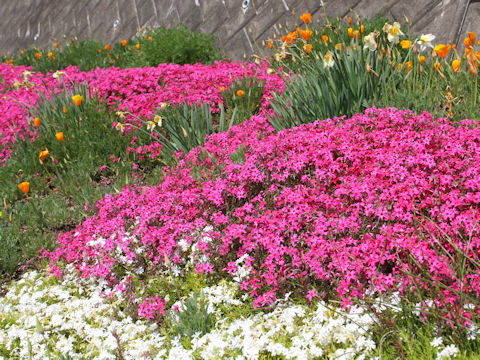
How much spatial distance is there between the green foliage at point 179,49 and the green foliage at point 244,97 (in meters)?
3.10

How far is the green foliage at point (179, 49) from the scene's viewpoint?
868cm

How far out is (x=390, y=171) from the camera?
2.99m

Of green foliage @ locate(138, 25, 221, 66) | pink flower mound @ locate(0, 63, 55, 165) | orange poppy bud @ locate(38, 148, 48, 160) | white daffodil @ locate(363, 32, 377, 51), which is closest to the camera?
white daffodil @ locate(363, 32, 377, 51)

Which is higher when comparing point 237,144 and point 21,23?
point 21,23

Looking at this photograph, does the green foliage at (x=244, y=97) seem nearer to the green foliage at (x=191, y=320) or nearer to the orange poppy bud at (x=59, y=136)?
the orange poppy bud at (x=59, y=136)

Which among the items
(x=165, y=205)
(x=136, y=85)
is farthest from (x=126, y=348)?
(x=136, y=85)

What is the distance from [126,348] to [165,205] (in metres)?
1.13

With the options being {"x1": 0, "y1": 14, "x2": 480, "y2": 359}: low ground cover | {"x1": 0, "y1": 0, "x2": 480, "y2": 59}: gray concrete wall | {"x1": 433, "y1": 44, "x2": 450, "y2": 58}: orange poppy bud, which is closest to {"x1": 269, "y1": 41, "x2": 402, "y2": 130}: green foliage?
Answer: {"x1": 0, "y1": 14, "x2": 480, "y2": 359}: low ground cover

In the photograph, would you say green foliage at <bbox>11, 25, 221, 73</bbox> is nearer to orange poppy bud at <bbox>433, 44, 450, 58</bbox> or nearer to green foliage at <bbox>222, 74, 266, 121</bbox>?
green foliage at <bbox>222, 74, 266, 121</bbox>

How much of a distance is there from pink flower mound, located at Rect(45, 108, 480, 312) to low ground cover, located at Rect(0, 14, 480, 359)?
0.01 metres

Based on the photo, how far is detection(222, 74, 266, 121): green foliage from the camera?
577cm

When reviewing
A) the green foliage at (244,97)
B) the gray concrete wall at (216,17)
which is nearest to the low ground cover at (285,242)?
the green foliage at (244,97)

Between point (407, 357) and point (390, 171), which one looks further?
point (390, 171)

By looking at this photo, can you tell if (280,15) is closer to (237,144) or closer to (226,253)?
(237,144)
